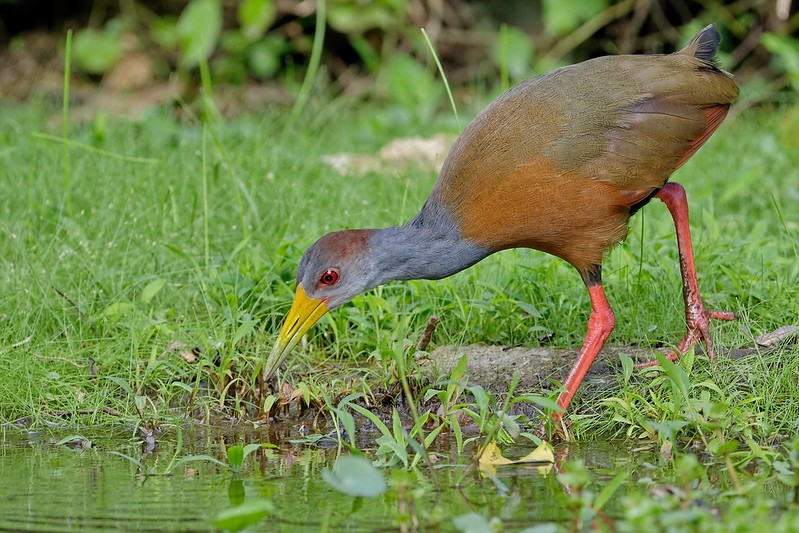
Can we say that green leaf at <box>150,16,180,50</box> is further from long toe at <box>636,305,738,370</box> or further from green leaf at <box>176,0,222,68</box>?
long toe at <box>636,305,738,370</box>

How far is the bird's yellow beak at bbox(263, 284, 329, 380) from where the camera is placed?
181 inches

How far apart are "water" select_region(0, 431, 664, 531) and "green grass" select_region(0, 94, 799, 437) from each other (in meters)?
0.46

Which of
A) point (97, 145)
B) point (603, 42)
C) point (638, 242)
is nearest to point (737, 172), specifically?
point (638, 242)

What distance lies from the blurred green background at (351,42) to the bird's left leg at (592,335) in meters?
5.06

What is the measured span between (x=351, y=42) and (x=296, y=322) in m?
6.53

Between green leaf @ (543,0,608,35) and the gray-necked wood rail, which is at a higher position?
green leaf @ (543,0,608,35)

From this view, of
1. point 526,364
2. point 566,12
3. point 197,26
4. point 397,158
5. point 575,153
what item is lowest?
point 526,364

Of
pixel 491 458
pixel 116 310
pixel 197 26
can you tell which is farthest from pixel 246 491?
pixel 197 26

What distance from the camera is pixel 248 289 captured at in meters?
5.24

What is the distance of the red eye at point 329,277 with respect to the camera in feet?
14.8

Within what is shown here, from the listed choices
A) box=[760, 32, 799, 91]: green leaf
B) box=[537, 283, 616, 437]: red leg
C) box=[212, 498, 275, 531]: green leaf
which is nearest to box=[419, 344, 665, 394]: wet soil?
box=[537, 283, 616, 437]: red leg

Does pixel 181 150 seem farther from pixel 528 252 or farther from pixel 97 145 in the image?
pixel 528 252

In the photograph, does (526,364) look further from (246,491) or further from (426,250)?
(246,491)

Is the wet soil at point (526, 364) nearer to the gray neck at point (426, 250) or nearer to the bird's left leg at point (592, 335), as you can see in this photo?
the bird's left leg at point (592, 335)
